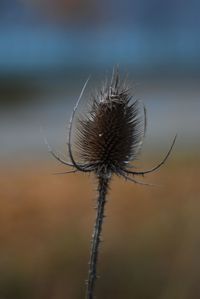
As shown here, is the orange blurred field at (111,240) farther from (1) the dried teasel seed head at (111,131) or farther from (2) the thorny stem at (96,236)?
(2) the thorny stem at (96,236)

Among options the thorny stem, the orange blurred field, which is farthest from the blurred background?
the thorny stem

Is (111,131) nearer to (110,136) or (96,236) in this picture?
(110,136)

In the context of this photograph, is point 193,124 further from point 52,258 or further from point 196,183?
point 52,258

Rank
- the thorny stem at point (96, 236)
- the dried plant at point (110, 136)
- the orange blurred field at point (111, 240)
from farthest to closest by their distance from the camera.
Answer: the orange blurred field at point (111, 240) → the dried plant at point (110, 136) → the thorny stem at point (96, 236)

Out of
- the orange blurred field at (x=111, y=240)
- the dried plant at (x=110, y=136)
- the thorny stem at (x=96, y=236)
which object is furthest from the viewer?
the orange blurred field at (x=111, y=240)

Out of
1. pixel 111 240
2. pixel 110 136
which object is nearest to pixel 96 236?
pixel 110 136

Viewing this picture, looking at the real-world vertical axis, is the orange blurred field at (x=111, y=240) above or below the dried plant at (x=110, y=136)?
below

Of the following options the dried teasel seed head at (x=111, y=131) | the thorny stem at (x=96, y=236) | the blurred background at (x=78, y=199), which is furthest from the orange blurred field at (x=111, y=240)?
the thorny stem at (x=96, y=236)
